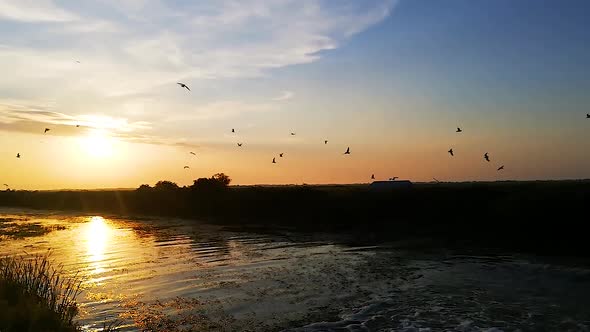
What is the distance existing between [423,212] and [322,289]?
3540 centimetres

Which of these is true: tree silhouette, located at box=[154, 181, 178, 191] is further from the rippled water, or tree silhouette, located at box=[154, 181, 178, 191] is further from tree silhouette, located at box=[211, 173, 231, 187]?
the rippled water

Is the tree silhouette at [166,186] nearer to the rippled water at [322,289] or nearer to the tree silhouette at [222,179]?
the tree silhouette at [222,179]

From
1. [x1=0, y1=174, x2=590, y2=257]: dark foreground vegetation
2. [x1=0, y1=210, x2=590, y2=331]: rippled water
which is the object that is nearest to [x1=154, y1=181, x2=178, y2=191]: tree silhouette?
[x1=0, y1=174, x2=590, y2=257]: dark foreground vegetation

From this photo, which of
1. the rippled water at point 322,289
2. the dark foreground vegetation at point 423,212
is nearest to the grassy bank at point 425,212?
the dark foreground vegetation at point 423,212

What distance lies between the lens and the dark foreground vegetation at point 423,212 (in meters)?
40.7

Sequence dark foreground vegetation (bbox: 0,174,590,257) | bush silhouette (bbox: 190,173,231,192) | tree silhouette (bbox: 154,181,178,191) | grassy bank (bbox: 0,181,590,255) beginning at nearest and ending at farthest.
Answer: dark foreground vegetation (bbox: 0,174,590,257), grassy bank (bbox: 0,181,590,255), bush silhouette (bbox: 190,173,231,192), tree silhouette (bbox: 154,181,178,191)

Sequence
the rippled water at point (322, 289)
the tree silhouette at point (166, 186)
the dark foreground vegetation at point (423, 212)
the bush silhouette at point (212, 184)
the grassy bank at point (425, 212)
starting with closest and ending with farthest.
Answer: the rippled water at point (322, 289) → the dark foreground vegetation at point (423, 212) → the grassy bank at point (425, 212) → the bush silhouette at point (212, 184) → the tree silhouette at point (166, 186)

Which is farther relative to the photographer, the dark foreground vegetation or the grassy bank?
the grassy bank

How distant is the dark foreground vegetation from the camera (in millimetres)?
40656

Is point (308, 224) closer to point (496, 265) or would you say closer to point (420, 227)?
point (420, 227)

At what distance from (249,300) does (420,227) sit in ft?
110

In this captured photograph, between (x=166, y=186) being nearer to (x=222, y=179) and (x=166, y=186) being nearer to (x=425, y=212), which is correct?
(x=222, y=179)

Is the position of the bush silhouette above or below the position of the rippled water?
above

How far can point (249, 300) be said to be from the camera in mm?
20641
